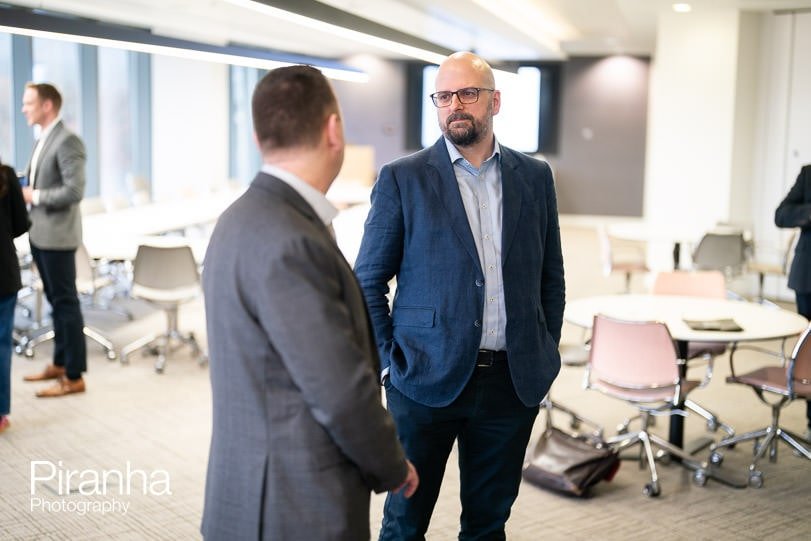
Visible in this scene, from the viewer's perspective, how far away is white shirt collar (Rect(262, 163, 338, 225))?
1895mm

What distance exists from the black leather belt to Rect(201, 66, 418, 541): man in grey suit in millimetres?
846

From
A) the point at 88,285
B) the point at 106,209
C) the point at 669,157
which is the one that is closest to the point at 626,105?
the point at 669,157

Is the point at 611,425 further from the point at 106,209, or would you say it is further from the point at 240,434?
the point at 106,209

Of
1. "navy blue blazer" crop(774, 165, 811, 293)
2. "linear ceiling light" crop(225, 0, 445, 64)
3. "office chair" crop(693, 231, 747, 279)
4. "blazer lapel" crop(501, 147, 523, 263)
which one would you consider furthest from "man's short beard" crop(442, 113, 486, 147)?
"office chair" crop(693, 231, 747, 279)

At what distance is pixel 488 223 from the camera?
2.82m

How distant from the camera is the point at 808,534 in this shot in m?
4.09

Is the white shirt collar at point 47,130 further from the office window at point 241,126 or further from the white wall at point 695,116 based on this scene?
the office window at point 241,126

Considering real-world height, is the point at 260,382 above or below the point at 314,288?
below

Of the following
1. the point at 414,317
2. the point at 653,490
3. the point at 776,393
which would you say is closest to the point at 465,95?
the point at 414,317

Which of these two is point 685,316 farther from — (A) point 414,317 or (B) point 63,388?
(B) point 63,388

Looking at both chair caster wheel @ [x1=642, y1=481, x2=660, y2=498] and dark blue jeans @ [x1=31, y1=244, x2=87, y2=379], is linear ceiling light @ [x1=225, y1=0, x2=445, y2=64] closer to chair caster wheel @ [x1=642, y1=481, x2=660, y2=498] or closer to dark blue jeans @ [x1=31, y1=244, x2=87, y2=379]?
dark blue jeans @ [x1=31, y1=244, x2=87, y2=379]

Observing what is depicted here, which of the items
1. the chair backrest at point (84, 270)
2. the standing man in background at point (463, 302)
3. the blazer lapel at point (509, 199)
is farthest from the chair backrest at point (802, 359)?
the chair backrest at point (84, 270)

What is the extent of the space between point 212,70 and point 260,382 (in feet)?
49.1

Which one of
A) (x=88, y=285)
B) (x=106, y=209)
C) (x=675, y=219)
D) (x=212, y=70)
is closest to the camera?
(x=88, y=285)
